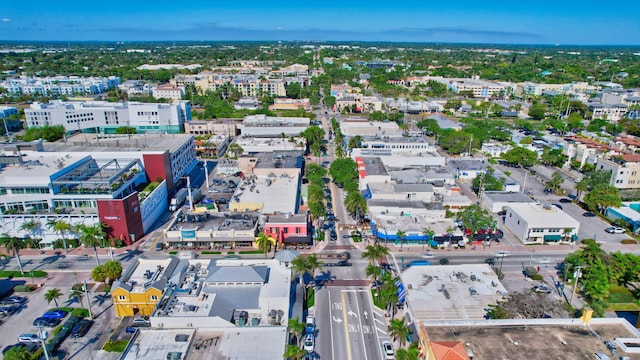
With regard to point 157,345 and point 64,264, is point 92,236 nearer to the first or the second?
point 64,264

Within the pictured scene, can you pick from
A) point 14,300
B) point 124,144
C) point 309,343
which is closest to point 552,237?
point 309,343

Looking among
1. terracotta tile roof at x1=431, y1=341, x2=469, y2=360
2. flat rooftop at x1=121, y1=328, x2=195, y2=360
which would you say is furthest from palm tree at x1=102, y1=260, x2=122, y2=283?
terracotta tile roof at x1=431, y1=341, x2=469, y2=360

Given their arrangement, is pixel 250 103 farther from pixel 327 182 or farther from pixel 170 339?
pixel 170 339

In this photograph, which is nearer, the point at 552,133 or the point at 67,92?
the point at 552,133

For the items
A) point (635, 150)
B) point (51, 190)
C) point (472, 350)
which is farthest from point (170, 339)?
point (635, 150)

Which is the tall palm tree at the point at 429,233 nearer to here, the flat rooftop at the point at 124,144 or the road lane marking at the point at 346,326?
the road lane marking at the point at 346,326

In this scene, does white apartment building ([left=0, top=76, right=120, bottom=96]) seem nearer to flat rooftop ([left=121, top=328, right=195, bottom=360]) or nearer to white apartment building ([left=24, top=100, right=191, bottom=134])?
white apartment building ([left=24, top=100, right=191, bottom=134])

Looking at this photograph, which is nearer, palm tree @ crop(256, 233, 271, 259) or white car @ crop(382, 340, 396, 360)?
white car @ crop(382, 340, 396, 360)
